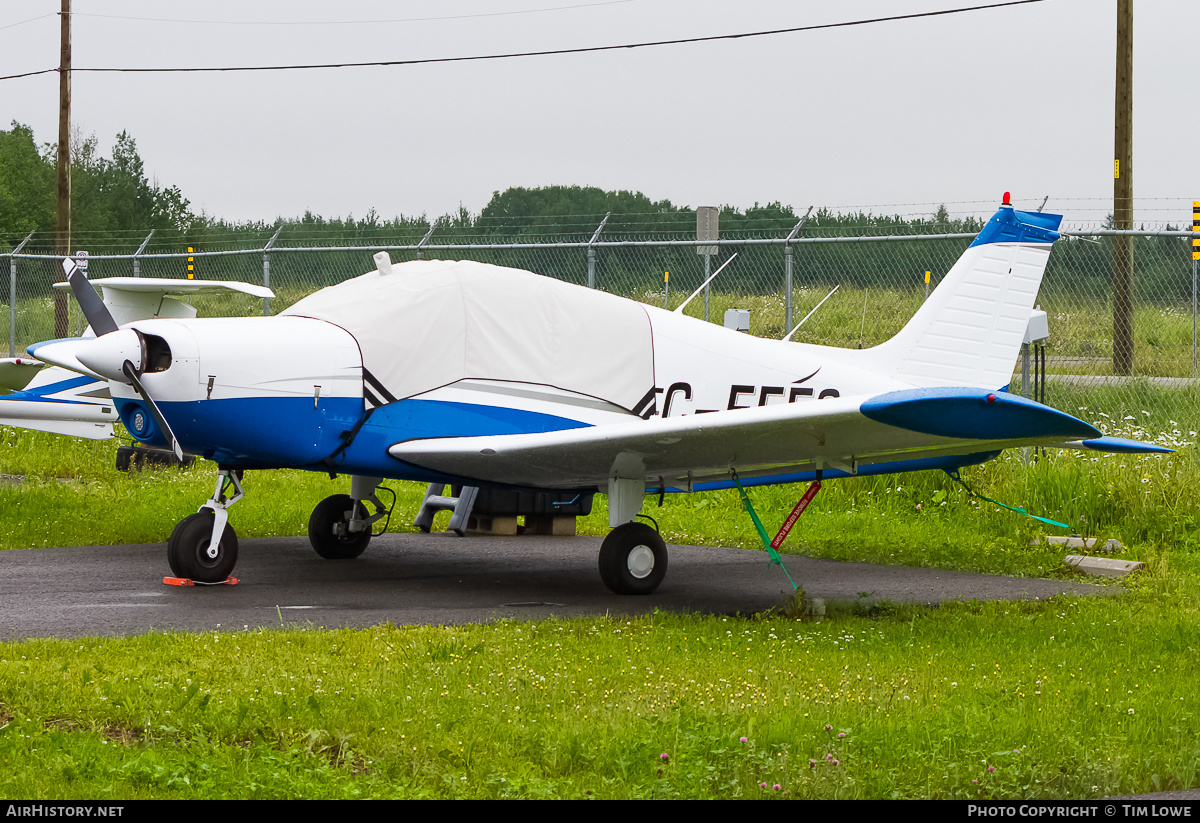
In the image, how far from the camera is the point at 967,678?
5.53 meters

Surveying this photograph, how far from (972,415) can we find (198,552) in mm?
4704

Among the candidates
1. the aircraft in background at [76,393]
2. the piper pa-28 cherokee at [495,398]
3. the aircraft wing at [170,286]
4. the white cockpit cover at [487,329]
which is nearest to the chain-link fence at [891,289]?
the aircraft in background at [76,393]

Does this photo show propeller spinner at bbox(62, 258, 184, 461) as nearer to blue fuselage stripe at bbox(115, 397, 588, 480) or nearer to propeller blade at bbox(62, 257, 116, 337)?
blue fuselage stripe at bbox(115, 397, 588, 480)

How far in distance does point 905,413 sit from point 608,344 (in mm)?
2632

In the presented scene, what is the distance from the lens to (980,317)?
9.48 m

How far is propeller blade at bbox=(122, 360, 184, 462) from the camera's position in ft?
24.2

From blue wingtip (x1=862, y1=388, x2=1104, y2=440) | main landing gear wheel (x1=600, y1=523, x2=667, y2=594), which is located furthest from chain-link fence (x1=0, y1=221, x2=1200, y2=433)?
blue wingtip (x1=862, y1=388, x2=1104, y2=440)

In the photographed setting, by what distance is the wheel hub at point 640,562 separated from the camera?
8.05 metres

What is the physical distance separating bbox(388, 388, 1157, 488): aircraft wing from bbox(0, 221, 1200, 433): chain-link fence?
475cm

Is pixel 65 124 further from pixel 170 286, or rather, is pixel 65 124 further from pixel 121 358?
pixel 121 358

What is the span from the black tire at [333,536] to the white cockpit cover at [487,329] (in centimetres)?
186

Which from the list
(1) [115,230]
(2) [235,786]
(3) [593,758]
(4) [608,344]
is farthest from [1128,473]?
(1) [115,230]

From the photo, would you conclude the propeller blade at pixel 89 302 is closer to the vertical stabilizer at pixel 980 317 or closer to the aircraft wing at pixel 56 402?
the aircraft wing at pixel 56 402
